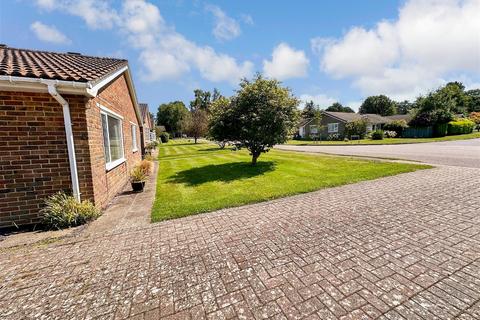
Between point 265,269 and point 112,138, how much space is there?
23.9 ft

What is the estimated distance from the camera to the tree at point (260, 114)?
10461 mm

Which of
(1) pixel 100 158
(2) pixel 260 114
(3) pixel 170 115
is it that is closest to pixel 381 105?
(3) pixel 170 115

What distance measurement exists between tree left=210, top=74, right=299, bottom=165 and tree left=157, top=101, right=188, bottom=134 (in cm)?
6785

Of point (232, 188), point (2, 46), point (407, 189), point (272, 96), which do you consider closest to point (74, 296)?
point (232, 188)

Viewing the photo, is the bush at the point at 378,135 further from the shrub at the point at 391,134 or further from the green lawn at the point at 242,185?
the green lawn at the point at 242,185

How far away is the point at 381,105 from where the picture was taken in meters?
78.6

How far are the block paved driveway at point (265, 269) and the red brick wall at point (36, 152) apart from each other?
1.45m

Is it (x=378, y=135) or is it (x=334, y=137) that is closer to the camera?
(x=378, y=135)

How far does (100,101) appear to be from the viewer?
6.47 meters

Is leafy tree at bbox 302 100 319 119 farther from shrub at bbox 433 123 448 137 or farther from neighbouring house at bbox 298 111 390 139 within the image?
shrub at bbox 433 123 448 137

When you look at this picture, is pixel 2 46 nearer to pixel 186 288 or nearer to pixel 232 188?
pixel 232 188

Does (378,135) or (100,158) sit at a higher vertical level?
(378,135)

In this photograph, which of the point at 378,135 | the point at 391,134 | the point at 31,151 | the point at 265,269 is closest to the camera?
the point at 265,269

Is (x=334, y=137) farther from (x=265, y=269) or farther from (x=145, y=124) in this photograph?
(x=265, y=269)
